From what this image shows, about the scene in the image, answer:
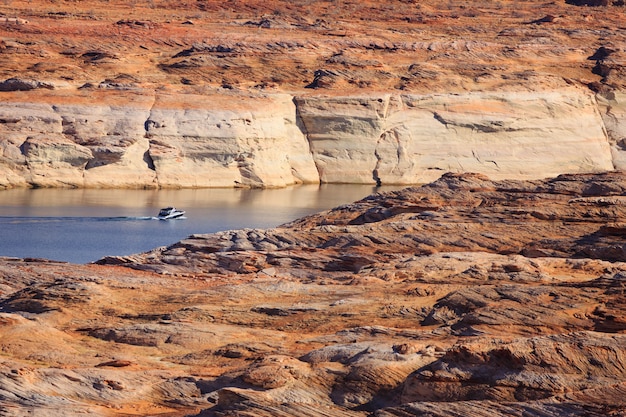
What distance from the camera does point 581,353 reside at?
18.9 m

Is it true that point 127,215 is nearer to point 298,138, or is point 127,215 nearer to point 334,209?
point 334,209

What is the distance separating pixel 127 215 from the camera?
177 feet

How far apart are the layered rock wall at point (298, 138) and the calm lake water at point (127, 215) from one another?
129 centimetres

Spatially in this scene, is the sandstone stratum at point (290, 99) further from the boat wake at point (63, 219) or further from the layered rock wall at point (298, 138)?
the boat wake at point (63, 219)

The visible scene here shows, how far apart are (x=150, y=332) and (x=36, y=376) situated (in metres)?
5.10

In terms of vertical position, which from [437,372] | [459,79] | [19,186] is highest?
[437,372]

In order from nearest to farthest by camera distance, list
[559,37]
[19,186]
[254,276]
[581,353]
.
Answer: [581,353] → [254,276] → [19,186] → [559,37]

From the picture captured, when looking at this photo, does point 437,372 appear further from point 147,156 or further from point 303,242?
point 147,156

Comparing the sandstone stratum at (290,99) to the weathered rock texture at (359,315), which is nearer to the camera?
the weathered rock texture at (359,315)

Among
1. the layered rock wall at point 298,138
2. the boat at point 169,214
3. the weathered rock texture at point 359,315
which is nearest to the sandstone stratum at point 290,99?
the layered rock wall at point 298,138

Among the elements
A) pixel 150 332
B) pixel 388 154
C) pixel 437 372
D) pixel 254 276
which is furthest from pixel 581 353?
pixel 388 154

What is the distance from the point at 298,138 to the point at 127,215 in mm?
18627

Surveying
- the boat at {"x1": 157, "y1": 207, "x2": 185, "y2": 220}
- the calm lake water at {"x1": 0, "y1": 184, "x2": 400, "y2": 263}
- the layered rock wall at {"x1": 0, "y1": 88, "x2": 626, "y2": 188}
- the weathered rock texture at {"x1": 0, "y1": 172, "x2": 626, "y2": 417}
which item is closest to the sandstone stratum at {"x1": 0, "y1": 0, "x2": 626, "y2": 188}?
the layered rock wall at {"x1": 0, "y1": 88, "x2": 626, "y2": 188}

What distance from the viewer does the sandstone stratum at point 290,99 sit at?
65.2 meters
